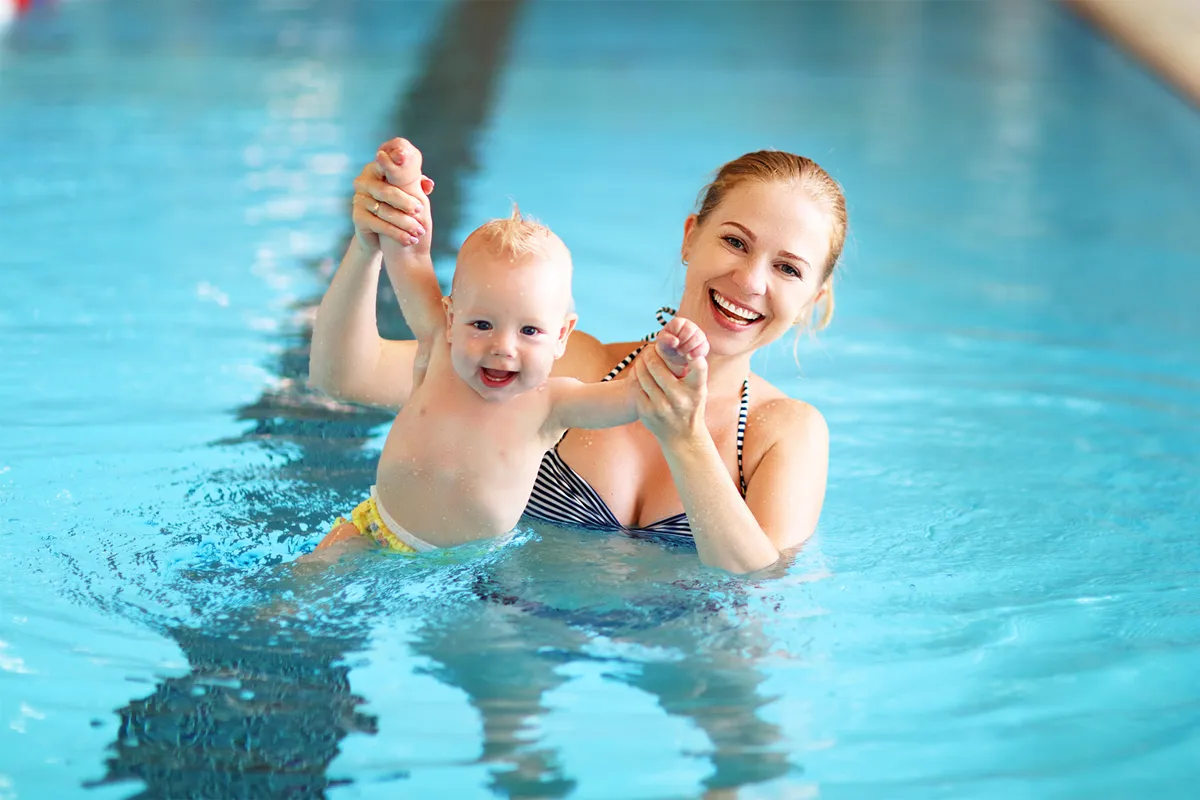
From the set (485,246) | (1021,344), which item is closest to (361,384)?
(485,246)

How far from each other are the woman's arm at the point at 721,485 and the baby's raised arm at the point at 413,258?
0.41m

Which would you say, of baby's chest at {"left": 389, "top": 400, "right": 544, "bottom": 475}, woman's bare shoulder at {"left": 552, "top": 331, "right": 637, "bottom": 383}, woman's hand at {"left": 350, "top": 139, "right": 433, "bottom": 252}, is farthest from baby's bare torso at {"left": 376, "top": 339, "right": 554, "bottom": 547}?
woman's bare shoulder at {"left": 552, "top": 331, "right": 637, "bottom": 383}

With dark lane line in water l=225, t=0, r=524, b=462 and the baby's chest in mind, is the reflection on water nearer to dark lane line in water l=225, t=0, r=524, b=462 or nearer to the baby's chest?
the baby's chest

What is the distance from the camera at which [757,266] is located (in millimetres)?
2648

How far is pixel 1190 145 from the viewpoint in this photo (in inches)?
312

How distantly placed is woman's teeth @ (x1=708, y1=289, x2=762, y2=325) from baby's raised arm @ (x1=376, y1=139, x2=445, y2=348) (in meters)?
0.51

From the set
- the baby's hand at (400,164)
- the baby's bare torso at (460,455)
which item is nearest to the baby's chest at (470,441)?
the baby's bare torso at (460,455)

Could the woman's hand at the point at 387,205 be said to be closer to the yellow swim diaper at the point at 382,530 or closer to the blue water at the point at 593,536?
the yellow swim diaper at the point at 382,530

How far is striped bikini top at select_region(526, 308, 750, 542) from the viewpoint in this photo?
2.80 meters

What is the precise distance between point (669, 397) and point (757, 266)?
40 cm

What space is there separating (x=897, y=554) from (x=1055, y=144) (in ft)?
17.3

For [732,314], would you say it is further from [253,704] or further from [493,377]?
[253,704]

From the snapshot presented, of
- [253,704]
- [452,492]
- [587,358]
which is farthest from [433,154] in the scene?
[253,704]

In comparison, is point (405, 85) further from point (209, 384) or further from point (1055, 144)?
point (209, 384)
